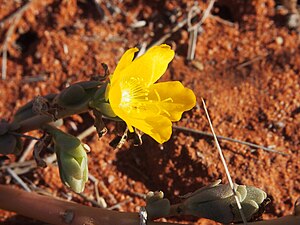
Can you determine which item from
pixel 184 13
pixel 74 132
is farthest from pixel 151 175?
pixel 184 13

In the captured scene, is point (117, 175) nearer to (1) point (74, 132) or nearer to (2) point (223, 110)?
(1) point (74, 132)

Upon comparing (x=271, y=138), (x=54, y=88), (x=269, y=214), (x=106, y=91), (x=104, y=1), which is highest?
(x=106, y=91)

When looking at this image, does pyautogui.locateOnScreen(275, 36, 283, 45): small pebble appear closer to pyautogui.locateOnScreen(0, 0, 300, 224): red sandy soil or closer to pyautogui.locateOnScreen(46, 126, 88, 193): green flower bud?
pyautogui.locateOnScreen(0, 0, 300, 224): red sandy soil

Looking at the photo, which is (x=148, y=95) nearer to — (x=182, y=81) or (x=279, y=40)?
(x=182, y=81)

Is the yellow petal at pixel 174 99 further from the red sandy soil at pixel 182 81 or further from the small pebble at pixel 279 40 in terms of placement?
the small pebble at pixel 279 40

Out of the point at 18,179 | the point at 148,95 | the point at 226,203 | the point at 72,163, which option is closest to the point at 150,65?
the point at 148,95

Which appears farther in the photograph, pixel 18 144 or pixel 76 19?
pixel 76 19

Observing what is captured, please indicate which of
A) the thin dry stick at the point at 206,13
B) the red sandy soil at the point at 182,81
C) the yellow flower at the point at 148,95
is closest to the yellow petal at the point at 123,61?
the yellow flower at the point at 148,95

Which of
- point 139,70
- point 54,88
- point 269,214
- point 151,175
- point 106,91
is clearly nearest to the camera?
point 106,91
